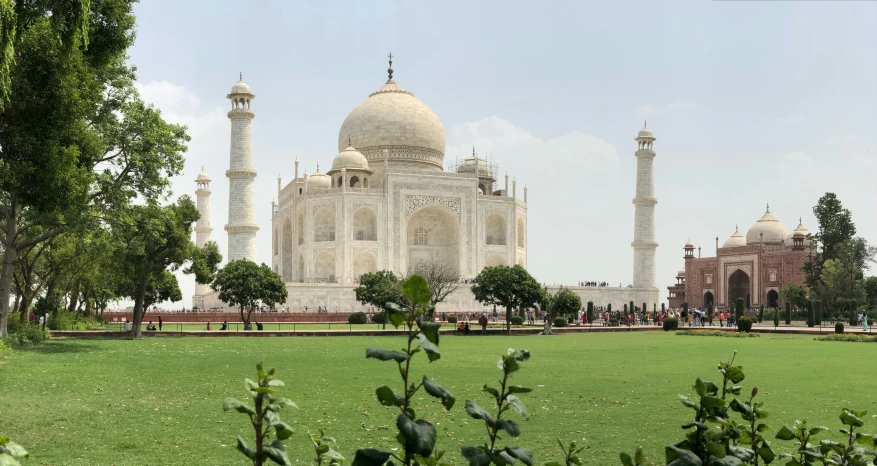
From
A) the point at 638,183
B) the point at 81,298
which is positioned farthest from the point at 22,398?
the point at 638,183

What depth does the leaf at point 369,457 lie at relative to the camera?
6.00ft

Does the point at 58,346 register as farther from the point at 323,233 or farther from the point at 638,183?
the point at 638,183

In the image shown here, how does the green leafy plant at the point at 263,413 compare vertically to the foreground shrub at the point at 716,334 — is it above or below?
above

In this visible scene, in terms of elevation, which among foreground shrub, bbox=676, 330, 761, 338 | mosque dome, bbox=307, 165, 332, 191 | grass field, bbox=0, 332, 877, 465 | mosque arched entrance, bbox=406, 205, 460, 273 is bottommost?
foreground shrub, bbox=676, 330, 761, 338

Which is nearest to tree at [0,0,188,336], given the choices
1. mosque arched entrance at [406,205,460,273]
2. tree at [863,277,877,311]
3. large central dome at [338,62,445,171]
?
mosque arched entrance at [406,205,460,273]

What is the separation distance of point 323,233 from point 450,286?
9672mm

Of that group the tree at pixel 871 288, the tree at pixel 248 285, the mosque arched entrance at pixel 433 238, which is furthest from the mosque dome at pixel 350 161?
the tree at pixel 871 288

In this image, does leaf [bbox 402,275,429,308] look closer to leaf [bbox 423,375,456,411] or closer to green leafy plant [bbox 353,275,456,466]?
green leafy plant [bbox 353,275,456,466]

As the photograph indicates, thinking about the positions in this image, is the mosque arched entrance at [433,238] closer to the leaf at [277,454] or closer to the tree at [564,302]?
the tree at [564,302]

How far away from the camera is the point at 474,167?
49.5m

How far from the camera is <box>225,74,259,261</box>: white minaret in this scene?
133 feet

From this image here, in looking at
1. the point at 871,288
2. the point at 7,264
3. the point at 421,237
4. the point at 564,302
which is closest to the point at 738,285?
the point at 871,288

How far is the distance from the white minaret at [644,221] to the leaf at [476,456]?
46667 mm

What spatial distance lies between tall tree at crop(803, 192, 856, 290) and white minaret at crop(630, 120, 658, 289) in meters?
9.46
